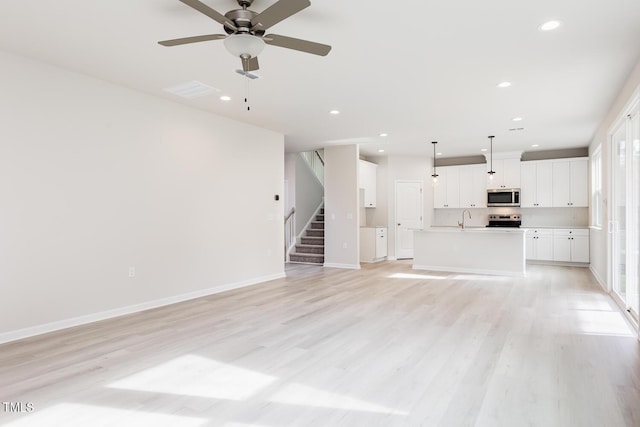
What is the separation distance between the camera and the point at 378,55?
3.75 meters

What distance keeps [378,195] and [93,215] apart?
7252 mm

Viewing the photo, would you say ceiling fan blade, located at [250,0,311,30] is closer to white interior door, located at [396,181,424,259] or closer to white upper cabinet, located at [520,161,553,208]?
white interior door, located at [396,181,424,259]

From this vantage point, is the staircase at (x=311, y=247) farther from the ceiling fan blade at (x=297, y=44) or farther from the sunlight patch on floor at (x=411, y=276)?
the ceiling fan blade at (x=297, y=44)

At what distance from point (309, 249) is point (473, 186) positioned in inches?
183

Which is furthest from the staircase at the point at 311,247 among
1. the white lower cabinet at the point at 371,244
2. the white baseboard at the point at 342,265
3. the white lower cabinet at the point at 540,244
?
the white lower cabinet at the point at 540,244

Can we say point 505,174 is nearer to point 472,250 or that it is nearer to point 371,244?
point 472,250

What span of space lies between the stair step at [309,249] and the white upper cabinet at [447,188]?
3.56 metres

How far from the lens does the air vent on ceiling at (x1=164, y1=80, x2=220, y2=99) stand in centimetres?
461

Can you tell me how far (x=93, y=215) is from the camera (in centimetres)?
434

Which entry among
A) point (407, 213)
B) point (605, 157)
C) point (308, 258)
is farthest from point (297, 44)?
point (407, 213)

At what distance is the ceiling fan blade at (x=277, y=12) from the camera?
7.61ft

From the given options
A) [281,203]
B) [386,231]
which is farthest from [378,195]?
[281,203]

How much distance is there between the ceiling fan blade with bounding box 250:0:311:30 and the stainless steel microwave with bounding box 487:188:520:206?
8.49 m

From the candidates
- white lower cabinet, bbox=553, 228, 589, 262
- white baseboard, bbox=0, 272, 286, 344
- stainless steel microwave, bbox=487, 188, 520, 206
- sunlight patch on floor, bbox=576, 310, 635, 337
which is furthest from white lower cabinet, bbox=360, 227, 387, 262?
sunlight patch on floor, bbox=576, 310, 635, 337
